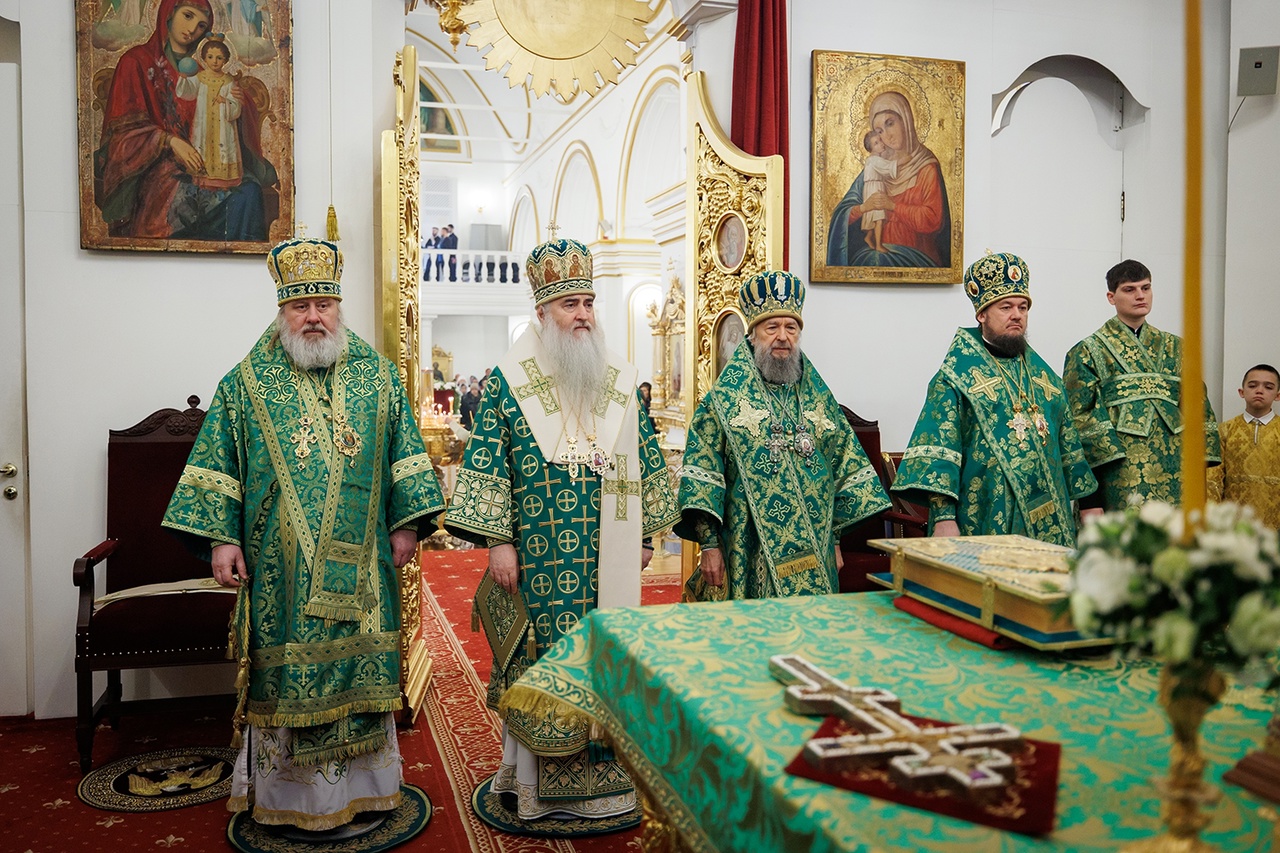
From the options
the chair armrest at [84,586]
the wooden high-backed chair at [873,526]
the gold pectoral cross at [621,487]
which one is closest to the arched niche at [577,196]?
the wooden high-backed chair at [873,526]

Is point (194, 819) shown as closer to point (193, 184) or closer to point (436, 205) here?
point (193, 184)

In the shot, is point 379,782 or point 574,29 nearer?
point 379,782

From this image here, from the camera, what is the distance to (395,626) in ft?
12.9

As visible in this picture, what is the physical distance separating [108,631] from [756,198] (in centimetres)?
385

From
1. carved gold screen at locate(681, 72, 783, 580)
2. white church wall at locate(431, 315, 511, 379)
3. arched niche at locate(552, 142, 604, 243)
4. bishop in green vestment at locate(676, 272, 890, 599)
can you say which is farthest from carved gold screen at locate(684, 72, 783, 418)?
white church wall at locate(431, 315, 511, 379)

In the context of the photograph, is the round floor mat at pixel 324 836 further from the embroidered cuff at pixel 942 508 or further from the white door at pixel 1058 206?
the white door at pixel 1058 206

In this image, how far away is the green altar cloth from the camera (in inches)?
42.8

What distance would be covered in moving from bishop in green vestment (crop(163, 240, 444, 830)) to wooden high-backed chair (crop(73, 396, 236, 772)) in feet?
2.47

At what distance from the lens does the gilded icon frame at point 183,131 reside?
190 inches

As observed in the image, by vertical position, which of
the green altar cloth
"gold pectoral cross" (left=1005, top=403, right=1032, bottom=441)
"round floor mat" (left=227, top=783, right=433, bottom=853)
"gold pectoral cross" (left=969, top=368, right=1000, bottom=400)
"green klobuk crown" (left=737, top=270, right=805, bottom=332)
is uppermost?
"green klobuk crown" (left=737, top=270, right=805, bottom=332)

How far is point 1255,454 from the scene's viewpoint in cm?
601

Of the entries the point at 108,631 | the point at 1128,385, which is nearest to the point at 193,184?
the point at 108,631

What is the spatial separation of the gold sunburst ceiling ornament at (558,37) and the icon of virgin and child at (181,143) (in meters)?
1.35

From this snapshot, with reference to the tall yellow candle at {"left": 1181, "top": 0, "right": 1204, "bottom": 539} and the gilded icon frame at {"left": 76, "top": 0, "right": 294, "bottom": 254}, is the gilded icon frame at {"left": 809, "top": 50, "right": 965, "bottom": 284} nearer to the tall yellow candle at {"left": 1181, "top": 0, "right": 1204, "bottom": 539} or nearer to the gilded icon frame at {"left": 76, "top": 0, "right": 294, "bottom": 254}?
the gilded icon frame at {"left": 76, "top": 0, "right": 294, "bottom": 254}
